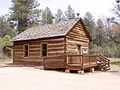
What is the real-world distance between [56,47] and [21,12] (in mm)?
34887

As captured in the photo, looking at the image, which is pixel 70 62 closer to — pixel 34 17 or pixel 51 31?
pixel 51 31

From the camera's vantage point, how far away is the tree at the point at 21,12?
59.2 meters

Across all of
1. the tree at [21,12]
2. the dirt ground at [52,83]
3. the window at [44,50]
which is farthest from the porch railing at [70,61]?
the tree at [21,12]

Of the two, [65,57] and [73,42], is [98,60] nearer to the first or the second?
[73,42]

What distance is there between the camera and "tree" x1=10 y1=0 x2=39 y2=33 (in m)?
59.2

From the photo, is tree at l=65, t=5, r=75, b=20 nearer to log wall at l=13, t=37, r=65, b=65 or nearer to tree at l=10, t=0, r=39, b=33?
tree at l=10, t=0, r=39, b=33

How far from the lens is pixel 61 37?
26453 millimetres

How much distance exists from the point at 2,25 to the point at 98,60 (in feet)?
231

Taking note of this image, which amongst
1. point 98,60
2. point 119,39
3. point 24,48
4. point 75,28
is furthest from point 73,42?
point 119,39

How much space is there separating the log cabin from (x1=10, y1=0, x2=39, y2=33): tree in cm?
2770

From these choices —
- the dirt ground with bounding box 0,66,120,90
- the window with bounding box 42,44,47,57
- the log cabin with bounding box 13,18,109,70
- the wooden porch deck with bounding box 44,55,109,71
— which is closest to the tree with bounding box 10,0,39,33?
the log cabin with bounding box 13,18,109,70

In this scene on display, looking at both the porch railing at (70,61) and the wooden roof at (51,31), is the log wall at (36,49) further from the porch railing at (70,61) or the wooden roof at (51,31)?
the porch railing at (70,61)

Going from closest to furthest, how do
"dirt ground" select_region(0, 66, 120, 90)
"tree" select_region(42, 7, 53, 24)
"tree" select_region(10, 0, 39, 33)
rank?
"dirt ground" select_region(0, 66, 120, 90)
"tree" select_region(10, 0, 39, 33)
"tree" select_region(42, 7, 53, 24)

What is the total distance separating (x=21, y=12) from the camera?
5984 centimetres
